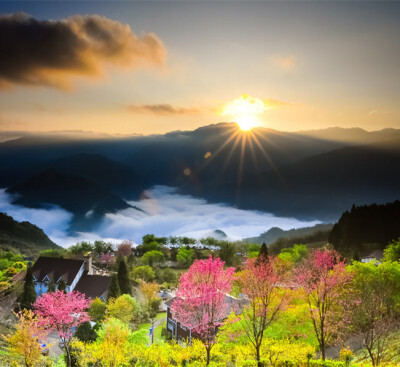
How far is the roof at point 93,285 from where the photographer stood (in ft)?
181

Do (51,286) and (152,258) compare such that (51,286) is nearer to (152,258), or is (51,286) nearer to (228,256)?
(152,258)

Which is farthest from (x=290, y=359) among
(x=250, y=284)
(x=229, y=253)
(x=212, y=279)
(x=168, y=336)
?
(x=229, y=253)

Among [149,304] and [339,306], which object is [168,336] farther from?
[339,306]

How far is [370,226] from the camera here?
92.4 m

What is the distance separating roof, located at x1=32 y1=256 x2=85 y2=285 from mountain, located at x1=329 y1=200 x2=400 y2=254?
6372 cm

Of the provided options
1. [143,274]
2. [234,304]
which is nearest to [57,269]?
[143,274]

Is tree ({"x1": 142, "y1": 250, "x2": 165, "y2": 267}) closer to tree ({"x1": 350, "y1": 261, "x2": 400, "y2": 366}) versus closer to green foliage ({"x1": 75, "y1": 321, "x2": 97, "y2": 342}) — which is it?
green foliage ({"x1": 75, "y1": 321, "x2": 97, "y2": 342})

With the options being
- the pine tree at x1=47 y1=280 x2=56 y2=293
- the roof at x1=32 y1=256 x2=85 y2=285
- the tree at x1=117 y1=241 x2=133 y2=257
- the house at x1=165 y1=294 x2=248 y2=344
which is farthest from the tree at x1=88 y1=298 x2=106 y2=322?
the tree at x1=117 y1=241 x2=133 y2=257

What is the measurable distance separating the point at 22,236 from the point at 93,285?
410ft

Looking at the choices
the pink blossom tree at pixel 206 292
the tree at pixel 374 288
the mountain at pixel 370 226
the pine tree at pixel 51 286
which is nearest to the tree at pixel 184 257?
the mountain at pixel 370 226

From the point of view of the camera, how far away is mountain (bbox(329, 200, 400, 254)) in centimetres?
9012

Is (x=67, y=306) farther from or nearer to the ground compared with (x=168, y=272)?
farther from the ground

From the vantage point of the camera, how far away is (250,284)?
71.2 ft

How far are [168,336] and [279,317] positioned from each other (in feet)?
59.5
